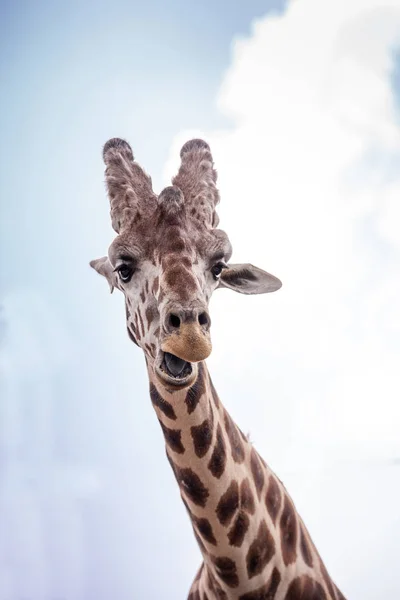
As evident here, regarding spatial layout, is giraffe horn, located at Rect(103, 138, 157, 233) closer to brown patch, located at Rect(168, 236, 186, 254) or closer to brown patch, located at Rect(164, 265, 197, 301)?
brown patch, located at Rect(168, 236, 186, 254)

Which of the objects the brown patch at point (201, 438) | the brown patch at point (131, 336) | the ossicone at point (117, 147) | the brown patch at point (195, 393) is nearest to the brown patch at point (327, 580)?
the brown patch at point (201, 438)

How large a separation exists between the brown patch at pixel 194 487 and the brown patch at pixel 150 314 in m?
0.93

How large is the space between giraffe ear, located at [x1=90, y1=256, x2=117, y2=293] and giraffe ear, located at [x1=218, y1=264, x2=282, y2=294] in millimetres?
787

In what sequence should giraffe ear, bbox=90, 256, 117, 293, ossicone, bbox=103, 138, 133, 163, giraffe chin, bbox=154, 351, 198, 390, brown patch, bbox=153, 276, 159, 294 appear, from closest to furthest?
giraffe chin, bbox=154, 351, 198, 390
brown patch, bbox=153, 276, 159, 294
giraffe ear, bbox=90, 256, 117, 293
ossicone, bbox=103, 138, 133, 163

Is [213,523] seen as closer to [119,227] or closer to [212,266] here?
[212,266]

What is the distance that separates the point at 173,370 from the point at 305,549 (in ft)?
6.10

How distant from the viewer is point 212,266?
352cm

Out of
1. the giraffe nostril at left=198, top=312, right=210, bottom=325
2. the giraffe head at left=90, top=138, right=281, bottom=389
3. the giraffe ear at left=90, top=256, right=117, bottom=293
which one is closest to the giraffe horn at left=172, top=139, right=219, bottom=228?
the giraffe head at left=90, top=138, right=281, bottom=389

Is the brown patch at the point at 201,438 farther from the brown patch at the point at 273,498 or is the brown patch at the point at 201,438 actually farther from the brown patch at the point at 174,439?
the brown patch at the point at 273,498

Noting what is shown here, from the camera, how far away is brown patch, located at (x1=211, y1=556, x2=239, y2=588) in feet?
11.3

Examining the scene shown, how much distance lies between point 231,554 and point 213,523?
0.21m

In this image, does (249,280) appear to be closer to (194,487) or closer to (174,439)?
(174,439)

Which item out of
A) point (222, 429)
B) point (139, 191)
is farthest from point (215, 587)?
point (139, 191)

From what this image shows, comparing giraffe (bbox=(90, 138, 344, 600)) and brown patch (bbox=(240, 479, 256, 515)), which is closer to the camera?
giraffe (bbox=(90, 138, 344, 600))
